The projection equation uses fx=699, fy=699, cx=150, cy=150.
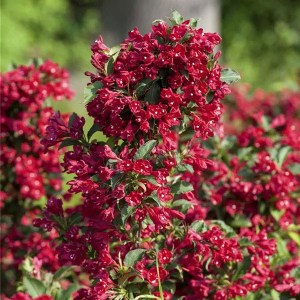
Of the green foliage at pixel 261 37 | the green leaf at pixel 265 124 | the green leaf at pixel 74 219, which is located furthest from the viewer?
the green foliage at pixel 261 37

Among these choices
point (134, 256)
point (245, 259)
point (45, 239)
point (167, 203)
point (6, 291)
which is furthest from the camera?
point (6, 291)

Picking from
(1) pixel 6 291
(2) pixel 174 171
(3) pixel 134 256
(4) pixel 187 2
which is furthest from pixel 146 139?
(4) pixel 187 2

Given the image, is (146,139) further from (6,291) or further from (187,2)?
(187,2)

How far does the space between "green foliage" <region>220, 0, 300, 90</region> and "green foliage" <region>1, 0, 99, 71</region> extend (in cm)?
287

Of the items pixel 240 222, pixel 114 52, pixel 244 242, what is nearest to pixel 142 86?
pixel 114 52

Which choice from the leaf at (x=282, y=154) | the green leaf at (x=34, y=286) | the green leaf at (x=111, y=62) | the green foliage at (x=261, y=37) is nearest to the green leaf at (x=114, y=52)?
the green leaf at (x=111, y=62)

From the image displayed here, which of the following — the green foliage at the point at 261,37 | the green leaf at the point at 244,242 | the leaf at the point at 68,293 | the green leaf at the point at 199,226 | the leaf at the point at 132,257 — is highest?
the green foliage at the point at 261,37

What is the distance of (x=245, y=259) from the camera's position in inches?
107

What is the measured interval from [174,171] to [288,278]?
725 millimetres

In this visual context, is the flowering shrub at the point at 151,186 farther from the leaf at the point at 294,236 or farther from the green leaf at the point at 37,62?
the green leaf at the point at 37,62

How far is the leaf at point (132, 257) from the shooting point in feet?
7.65

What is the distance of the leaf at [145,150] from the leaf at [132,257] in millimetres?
342

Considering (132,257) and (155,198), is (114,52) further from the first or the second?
(132,257)

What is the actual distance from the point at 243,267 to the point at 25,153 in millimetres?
1368
